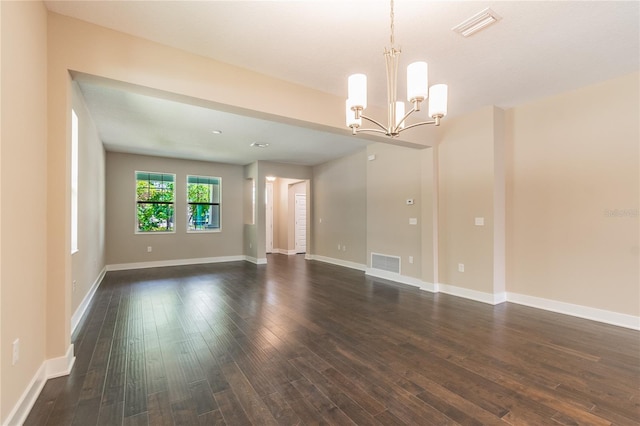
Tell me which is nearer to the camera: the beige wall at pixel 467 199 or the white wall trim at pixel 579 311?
the white wall trim at pixel 579 311

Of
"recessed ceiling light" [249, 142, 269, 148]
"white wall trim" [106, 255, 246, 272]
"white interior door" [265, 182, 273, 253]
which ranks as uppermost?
"recessed ceiling light" [249, 142, 269, 148]

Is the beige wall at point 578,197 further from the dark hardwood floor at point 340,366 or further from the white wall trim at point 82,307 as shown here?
the white wall trim at point 82,307

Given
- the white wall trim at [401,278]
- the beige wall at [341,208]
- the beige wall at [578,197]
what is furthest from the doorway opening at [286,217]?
the beige wall at [578,197]

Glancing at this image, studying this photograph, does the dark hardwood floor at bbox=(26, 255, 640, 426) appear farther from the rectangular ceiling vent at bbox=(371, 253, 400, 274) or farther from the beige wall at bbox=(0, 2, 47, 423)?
the rectangular ceiling vent at bbox=(371, 253, 400, 274)

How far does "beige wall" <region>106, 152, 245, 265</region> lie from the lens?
647 cm

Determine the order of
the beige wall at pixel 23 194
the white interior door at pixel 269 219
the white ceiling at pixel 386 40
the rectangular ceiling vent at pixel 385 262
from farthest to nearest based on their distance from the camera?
the white interior door at pixel 269 219 < the rectangular ceiling vent at pixel 385 262 < the white ceiling at pixel 386 40 < the beige wall at pixel 23 194

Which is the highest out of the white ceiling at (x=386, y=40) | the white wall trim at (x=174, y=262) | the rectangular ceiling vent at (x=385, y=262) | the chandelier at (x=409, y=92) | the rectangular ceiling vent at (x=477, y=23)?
the white ceiling at (x=386, y=40)

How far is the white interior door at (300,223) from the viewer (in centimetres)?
951

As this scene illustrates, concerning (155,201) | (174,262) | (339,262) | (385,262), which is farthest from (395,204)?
(155,201)

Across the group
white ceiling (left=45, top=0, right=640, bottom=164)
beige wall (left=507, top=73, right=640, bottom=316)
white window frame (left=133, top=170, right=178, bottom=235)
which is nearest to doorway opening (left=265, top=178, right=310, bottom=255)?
white window frame (left=133, top=170, right=178, bottom=235)

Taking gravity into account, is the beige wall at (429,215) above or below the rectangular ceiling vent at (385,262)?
above

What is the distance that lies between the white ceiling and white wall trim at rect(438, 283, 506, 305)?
265cm

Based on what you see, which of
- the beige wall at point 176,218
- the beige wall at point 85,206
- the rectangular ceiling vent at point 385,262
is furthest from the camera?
the beige wall at point 176,218

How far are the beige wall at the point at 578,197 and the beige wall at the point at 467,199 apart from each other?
1.13 ft
